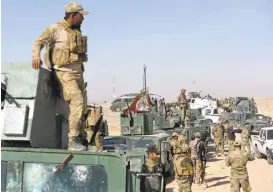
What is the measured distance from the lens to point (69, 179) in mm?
3578

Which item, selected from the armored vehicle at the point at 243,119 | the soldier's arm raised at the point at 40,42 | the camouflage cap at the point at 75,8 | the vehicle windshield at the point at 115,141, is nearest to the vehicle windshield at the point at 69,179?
the soldier's arm raised at the point at 40,42

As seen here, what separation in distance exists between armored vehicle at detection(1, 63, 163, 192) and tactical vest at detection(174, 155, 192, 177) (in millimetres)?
4728

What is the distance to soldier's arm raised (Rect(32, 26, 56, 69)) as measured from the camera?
158 inches

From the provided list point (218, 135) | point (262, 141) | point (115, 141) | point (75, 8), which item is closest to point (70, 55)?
point (75, 8)

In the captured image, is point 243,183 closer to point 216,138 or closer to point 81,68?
point 81,68

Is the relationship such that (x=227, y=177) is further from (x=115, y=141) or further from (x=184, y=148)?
(x=184, y=148)

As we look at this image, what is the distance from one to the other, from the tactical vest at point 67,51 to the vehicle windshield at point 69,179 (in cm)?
121

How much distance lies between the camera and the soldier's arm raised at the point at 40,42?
4.01 m

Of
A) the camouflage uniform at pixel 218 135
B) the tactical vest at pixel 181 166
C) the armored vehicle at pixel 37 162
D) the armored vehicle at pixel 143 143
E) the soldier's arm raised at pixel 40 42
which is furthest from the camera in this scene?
the camouflage uniform at pixel 218 135

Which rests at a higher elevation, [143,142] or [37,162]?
[143,142]

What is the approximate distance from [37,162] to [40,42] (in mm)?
1237

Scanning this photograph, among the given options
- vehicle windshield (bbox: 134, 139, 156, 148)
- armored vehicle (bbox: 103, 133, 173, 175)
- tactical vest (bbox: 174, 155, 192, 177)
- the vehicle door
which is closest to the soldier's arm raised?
tactical vest (bbox: 174, 155, 192, 177)

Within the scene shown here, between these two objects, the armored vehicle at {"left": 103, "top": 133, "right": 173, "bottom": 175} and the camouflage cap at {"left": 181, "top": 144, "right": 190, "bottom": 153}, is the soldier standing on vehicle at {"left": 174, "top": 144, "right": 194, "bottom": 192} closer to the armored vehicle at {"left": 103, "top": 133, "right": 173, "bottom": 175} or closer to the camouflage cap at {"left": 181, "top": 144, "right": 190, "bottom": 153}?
the camouflage cap at {"left": 181, "top": 144, "right": 190, "bottom": 153}

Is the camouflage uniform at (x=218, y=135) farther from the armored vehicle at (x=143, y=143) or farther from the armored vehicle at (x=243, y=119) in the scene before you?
the armored vehicle at (x=243, y=119)
